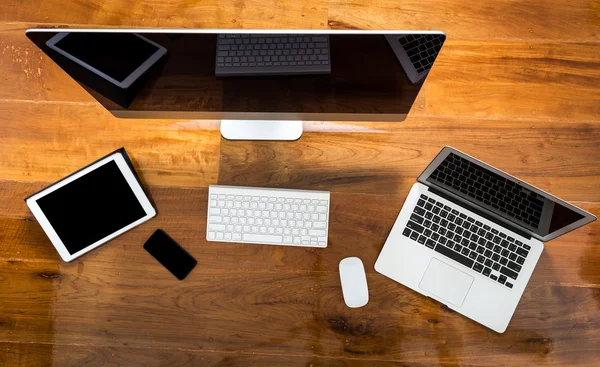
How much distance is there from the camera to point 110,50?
833 millimetres

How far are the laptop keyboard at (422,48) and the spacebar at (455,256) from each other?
17.6 inches

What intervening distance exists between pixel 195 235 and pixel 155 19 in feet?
1.71

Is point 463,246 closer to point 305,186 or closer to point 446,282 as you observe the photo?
point 446,282

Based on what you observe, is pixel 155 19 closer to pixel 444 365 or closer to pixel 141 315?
pixel 141 315

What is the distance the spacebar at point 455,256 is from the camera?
109 cm

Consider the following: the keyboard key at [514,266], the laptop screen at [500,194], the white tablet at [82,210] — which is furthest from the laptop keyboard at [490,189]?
the white tablet at [82,210]

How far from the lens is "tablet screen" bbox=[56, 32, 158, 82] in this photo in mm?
803

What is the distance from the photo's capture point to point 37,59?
118cm

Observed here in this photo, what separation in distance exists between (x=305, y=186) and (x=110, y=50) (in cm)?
53

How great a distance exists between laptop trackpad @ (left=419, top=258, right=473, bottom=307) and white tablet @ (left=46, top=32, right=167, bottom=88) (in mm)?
749

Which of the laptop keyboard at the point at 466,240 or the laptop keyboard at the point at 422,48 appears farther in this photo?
the laptop keyboard at the point at 466,240

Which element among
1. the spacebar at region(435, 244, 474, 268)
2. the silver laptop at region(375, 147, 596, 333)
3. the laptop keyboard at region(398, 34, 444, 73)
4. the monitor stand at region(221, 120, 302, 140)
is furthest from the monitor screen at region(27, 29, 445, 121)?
the spacebar at region(435, 244, 474, 268)

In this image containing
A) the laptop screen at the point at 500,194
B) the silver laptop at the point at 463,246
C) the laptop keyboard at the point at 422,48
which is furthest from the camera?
the silver laptop at the point at 463,246

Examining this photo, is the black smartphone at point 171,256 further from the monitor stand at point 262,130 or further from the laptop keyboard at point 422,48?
the laptop keyboard at point 422,48
